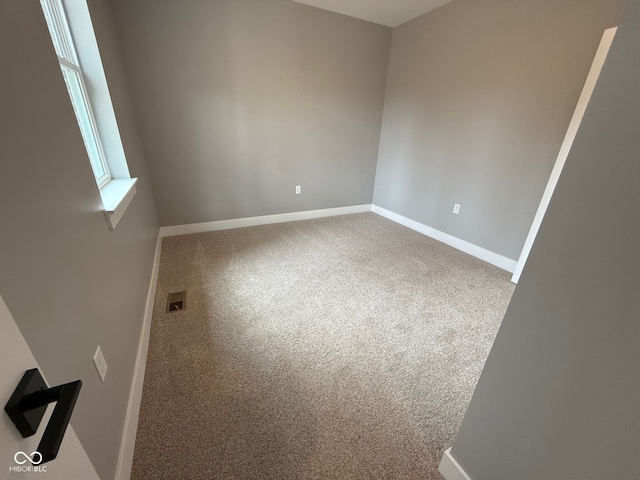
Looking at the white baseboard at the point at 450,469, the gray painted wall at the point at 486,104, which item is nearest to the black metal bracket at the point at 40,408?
the white baseboard at the point at 450,469

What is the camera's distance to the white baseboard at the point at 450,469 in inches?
39.7

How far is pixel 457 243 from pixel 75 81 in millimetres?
3542

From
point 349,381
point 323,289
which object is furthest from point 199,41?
point 349,381

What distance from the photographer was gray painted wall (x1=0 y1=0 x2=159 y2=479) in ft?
2.04

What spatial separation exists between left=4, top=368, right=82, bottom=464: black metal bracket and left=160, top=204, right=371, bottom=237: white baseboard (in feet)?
9.62

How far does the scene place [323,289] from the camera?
2248mm

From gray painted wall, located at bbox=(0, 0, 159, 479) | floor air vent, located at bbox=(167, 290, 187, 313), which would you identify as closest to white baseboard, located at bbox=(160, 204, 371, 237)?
floor air vent, located at bbox=(167, 290, 187, 313)

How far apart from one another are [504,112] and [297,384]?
2.91 meters

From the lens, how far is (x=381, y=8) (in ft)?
9.27

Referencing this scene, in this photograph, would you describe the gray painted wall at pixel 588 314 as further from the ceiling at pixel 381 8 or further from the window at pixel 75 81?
the ceiling at pixel 381 8

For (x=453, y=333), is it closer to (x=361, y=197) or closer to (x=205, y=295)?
(x=205, y=295)

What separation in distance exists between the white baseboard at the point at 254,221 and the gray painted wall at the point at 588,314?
3.05 meters

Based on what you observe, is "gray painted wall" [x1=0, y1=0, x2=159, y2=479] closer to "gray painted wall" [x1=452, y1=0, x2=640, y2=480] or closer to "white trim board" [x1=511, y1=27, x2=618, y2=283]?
"gray painted wall" [x1=452, y1=0, x2=640, y2=480]

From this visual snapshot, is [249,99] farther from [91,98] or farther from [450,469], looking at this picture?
[450,469]
